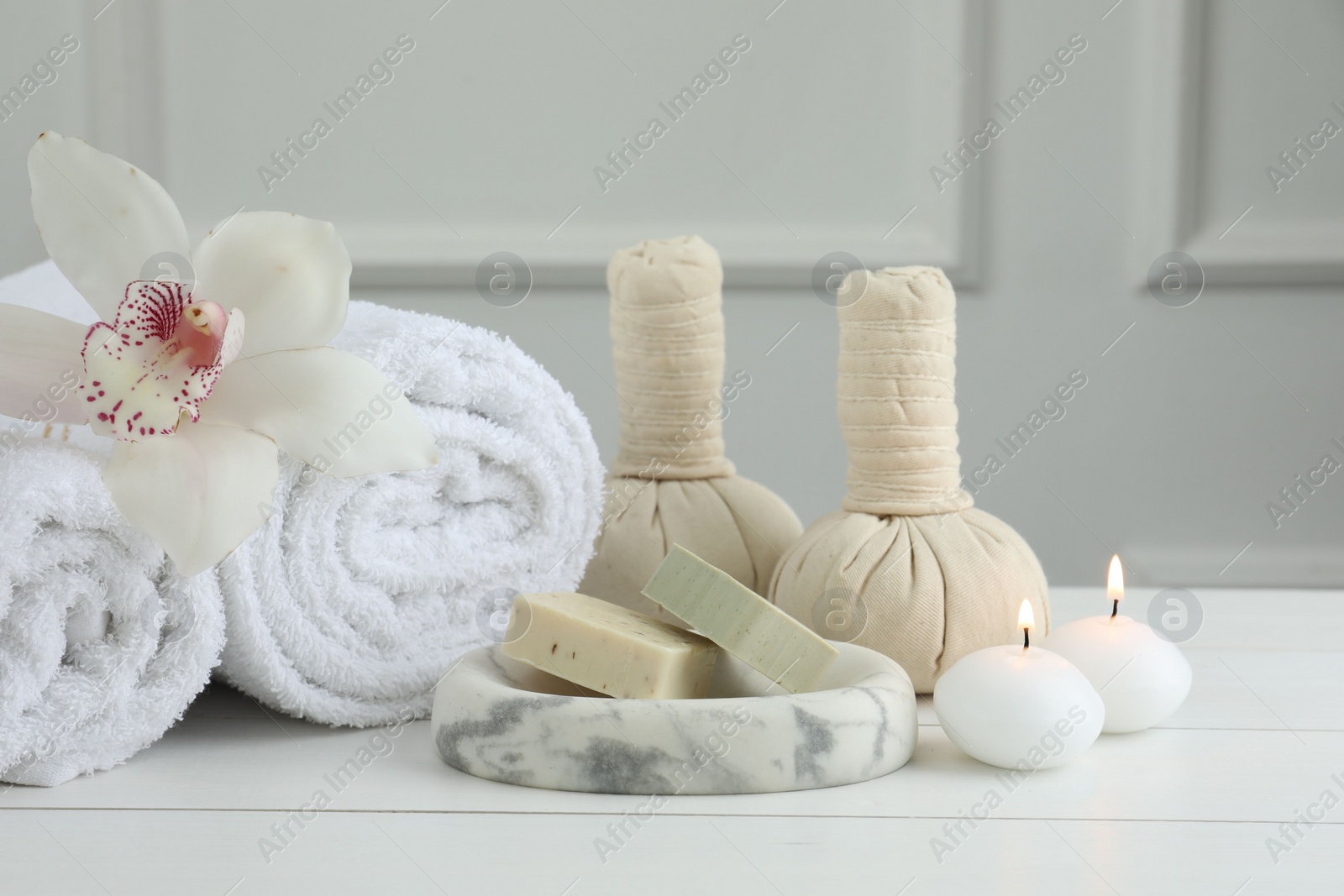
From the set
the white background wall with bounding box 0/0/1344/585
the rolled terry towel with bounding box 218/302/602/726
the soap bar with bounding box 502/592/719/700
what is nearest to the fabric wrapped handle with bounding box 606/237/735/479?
the rolled terry towel with bounding box 218/302/602/726

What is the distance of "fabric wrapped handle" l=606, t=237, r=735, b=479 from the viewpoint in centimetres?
63

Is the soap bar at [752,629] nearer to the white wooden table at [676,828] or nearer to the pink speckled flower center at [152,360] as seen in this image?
the white wooden table at [676,828]

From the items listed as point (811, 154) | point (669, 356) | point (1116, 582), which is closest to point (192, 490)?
point (669, 356)

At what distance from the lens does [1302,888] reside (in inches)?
13.0

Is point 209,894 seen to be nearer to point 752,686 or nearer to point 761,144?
point 752,686

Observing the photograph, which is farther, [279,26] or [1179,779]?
[279,26]

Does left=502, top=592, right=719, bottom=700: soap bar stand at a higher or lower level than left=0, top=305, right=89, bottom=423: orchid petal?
lower

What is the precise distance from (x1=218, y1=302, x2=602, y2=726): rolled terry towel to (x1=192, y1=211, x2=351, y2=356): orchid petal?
0.14 feet

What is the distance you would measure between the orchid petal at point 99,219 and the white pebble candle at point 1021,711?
345mm

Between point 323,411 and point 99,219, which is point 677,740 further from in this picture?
point 99,219

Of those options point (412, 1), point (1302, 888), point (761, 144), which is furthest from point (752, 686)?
point (412, 1)

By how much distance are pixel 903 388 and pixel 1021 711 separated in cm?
20

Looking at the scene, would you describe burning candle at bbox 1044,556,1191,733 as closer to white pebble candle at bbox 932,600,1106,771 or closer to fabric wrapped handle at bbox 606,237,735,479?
white pebble candle at bbox 932,600,1106,771

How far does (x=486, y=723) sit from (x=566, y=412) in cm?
17
